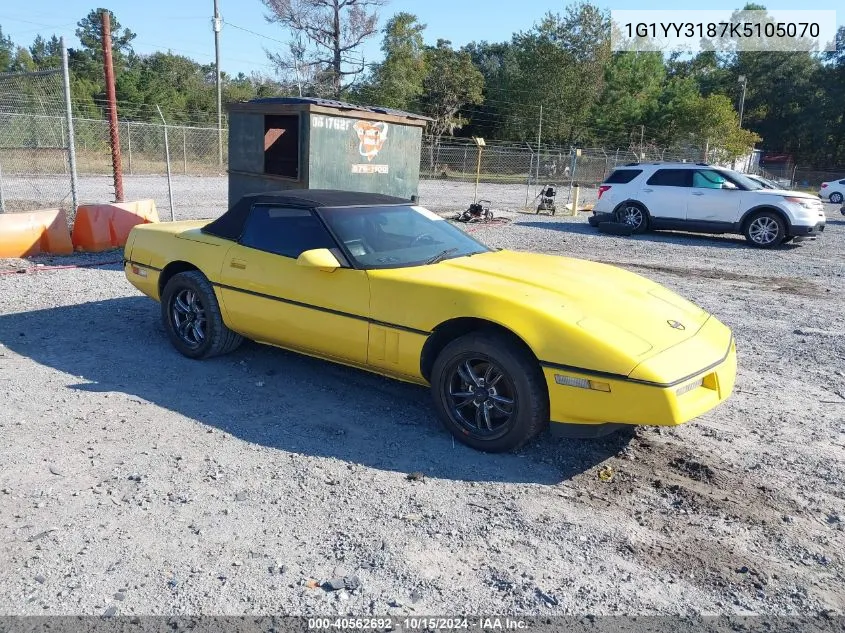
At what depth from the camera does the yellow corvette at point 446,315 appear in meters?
3.65

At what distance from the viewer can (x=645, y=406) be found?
3.50 m

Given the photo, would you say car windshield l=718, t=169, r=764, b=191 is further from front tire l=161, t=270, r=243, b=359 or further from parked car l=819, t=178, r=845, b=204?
parked car l=819, t=178, r=845, b=204

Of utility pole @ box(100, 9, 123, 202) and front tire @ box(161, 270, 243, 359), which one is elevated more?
utility pole @ box(100, 9, 123, 202)

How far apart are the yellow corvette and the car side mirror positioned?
12 mm

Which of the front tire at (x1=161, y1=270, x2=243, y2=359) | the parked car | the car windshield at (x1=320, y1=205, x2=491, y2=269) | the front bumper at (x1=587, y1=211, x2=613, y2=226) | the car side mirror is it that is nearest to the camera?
the car side mirror

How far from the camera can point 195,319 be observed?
18.0 ft

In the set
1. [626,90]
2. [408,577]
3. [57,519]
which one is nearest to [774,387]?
[408,577]

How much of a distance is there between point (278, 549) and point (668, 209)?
43.9ft

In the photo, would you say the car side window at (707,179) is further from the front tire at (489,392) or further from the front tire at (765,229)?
the front tire at (489,392)

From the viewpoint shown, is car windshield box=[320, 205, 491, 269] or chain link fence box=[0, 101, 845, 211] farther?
chain link fence box=[0, 101, 845, 211]

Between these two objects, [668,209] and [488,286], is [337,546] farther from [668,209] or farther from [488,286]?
[668,209]

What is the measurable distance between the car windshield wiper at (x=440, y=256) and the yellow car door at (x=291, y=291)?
1.65 ft

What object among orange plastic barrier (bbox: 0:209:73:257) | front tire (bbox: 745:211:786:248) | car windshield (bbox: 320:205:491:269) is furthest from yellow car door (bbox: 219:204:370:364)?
front tire (bbox: 745:211:786:248)

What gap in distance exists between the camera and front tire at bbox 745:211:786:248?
13.6 meters
